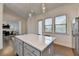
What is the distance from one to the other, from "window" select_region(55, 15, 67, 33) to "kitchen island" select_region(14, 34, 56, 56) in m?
0.22

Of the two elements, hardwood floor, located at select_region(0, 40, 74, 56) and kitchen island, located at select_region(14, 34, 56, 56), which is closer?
kitchen island, located at select_region(14, 34, 56, 56)

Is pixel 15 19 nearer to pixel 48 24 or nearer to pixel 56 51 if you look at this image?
pixel 48 24

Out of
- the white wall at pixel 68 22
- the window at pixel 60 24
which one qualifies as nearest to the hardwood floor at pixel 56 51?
the white wall at pixel 68 22

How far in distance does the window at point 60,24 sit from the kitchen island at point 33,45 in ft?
0.73

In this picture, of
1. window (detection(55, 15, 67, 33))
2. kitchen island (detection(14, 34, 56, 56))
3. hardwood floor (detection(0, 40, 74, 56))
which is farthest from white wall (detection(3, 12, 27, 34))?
window (detection(55, 15, 67, 33))

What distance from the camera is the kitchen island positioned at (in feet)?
5.35

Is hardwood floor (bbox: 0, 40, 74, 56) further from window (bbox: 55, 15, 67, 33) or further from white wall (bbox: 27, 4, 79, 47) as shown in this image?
window (bbox: 55, 15, 67, 33)

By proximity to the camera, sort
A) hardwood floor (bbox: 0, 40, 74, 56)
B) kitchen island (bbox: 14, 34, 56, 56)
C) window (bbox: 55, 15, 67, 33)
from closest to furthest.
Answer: kitchen island (bbox: 14, 34, 56, 56) → hardwood floor (bbox: 0, 40, 74, 56) → window (bbox: 55, 15, 67, 33)

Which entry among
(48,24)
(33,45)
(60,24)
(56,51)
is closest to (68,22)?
(60,24)

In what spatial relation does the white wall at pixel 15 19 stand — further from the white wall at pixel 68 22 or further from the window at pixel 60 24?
the window at pixel 60 24

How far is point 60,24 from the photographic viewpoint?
216 centimetres

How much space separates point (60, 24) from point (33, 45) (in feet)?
2.59

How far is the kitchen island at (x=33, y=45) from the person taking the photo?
5.35 ft

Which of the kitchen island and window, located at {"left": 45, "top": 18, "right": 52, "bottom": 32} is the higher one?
window, located at {"left": 45, "top": 18, "right": 52, "bottom": 32}
